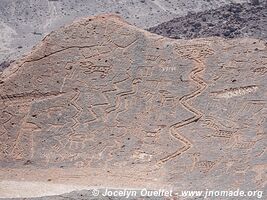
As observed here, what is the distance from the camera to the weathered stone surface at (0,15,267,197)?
12.3 metres

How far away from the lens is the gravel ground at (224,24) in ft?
88.5

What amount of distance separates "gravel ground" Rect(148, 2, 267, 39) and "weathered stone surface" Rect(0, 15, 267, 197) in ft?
40.4

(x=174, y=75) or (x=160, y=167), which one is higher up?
(x=174, y=75)

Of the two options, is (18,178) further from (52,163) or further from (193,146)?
(193,146)

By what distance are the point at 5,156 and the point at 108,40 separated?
3.24 metres

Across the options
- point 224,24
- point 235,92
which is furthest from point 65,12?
point 235,92

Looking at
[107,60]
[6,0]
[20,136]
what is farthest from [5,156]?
[6,0]

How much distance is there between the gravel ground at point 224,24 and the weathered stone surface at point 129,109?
12.3 meters

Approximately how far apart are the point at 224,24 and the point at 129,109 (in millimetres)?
16134

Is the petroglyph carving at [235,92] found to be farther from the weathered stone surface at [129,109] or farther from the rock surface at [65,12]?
the rock surface at [65,12]

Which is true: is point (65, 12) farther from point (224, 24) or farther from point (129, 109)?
point (129, 109)

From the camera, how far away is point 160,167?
1241 centimetres

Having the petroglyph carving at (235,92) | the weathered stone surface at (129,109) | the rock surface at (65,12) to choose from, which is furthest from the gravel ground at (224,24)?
the petroglyph carving at (235,92)

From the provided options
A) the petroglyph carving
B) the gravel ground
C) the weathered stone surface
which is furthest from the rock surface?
the petroglyph carving
